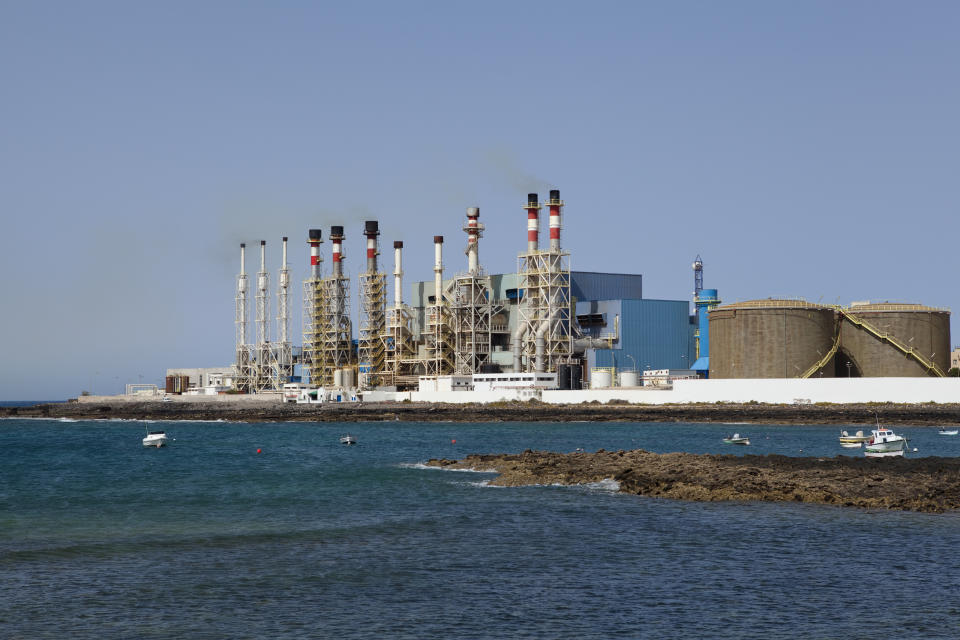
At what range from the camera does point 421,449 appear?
7825 cm

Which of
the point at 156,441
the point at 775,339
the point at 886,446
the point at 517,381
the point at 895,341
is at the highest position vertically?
the point at 775,339

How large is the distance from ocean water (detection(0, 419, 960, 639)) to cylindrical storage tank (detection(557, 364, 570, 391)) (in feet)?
278

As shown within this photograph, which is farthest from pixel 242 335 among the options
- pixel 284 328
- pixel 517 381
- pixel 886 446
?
pixel 886 446

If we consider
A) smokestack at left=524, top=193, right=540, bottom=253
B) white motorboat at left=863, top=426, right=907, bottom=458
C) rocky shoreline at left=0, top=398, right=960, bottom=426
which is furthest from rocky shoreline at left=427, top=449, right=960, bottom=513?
smokestack at left=524, top=193, right=540, bottom=253

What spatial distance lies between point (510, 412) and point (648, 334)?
27.9 meters

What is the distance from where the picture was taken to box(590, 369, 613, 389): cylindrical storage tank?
136 metres

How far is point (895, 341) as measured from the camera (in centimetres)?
12750

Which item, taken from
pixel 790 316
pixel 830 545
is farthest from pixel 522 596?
pixel 790 316

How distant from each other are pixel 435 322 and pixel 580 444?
2897 inches

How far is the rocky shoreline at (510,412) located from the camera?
10544cm

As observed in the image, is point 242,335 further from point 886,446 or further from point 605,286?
point 886,446

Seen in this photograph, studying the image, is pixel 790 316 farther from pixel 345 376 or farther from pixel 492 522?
pixel 492 522

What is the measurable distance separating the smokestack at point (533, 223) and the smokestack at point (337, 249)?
33819 millimetres

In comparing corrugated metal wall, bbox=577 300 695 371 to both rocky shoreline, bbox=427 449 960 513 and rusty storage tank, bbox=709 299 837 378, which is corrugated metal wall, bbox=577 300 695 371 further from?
rocky shoreline, bbox=427 449 960 513
